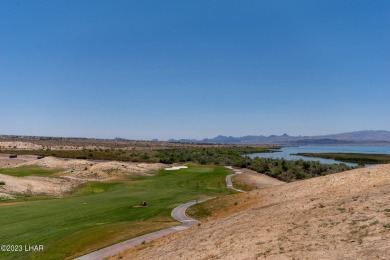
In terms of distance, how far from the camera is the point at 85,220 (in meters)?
36.2

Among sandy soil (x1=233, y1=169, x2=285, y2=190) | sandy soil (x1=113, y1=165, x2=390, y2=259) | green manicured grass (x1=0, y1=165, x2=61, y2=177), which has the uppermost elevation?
sandy soil (x1=113, y1=165, x2=390, y2=259)

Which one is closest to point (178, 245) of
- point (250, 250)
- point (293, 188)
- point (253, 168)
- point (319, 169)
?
point (250, 250)

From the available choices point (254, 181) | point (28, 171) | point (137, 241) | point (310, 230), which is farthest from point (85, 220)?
point (28, 171)

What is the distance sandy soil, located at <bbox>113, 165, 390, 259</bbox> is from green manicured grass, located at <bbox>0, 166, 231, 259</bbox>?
5.68m

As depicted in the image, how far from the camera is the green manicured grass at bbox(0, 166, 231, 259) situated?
28.7m

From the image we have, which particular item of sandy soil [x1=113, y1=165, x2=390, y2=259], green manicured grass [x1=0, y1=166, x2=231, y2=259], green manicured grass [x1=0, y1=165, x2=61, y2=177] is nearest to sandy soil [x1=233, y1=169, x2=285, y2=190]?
green manicured grass [x1=0, y1=166, x2=231, y2=259]

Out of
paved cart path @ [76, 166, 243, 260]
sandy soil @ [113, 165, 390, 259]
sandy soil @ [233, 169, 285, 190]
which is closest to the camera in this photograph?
sandy soil @ [113, 165, 390, 259]

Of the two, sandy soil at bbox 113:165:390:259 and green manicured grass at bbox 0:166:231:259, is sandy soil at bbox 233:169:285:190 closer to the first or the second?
green manicured grass at bbox 0:166:231:259

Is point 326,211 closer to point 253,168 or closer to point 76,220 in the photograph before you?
point 76,220

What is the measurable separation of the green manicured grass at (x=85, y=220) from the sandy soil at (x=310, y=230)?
5.68 meters

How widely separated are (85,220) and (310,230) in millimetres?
24789

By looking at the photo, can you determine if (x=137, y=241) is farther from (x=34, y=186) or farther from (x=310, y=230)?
(x=34, y=186)

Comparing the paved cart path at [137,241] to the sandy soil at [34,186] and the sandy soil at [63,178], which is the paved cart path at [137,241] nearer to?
the sandy soil at [34,186]

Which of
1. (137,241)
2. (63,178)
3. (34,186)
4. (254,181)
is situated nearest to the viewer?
(137,241)
